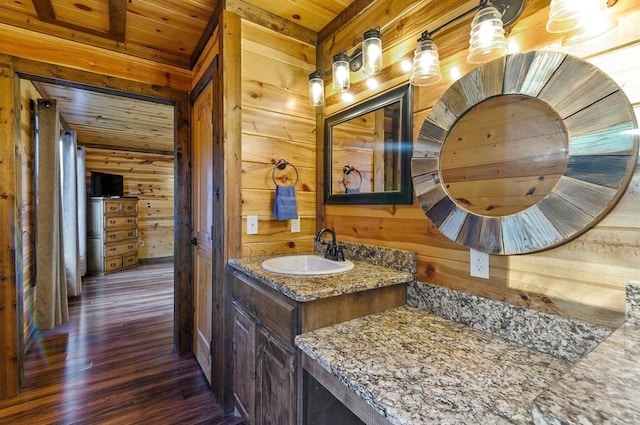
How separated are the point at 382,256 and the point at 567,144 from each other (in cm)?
86

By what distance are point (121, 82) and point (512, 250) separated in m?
2.65

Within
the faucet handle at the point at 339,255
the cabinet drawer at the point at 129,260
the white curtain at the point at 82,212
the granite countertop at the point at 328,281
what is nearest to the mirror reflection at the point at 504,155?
the granite countertop at the point at 328,281

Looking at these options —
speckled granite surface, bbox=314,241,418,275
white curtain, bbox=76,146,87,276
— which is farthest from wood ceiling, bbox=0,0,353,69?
white curtain, bbox=76,146,87,276

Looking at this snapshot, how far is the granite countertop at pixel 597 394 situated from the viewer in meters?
0.43

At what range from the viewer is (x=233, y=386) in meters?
1.66

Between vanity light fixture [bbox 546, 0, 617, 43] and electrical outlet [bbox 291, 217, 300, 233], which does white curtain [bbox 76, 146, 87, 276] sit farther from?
vanity light fixture [bbox 546, 0, 617, 43]

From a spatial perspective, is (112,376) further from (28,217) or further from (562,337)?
(562,337)

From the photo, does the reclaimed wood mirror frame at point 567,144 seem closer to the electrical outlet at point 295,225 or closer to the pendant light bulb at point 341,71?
the pendant light bulb at point 341,71

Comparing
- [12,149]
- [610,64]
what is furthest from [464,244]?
[12,149]

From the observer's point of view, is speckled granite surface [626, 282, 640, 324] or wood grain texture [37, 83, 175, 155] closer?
speckled granite surface [626, 282, 640, 324]

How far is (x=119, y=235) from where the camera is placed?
520 centimetres

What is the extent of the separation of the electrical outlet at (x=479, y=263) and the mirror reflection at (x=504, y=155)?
0.16 meters

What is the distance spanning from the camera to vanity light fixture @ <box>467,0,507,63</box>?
0.96 metres

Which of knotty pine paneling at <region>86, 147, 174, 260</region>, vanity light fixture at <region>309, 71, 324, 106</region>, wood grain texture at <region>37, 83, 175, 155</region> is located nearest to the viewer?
vanity light fixture at <region>309, 71, 324, 106</region>
